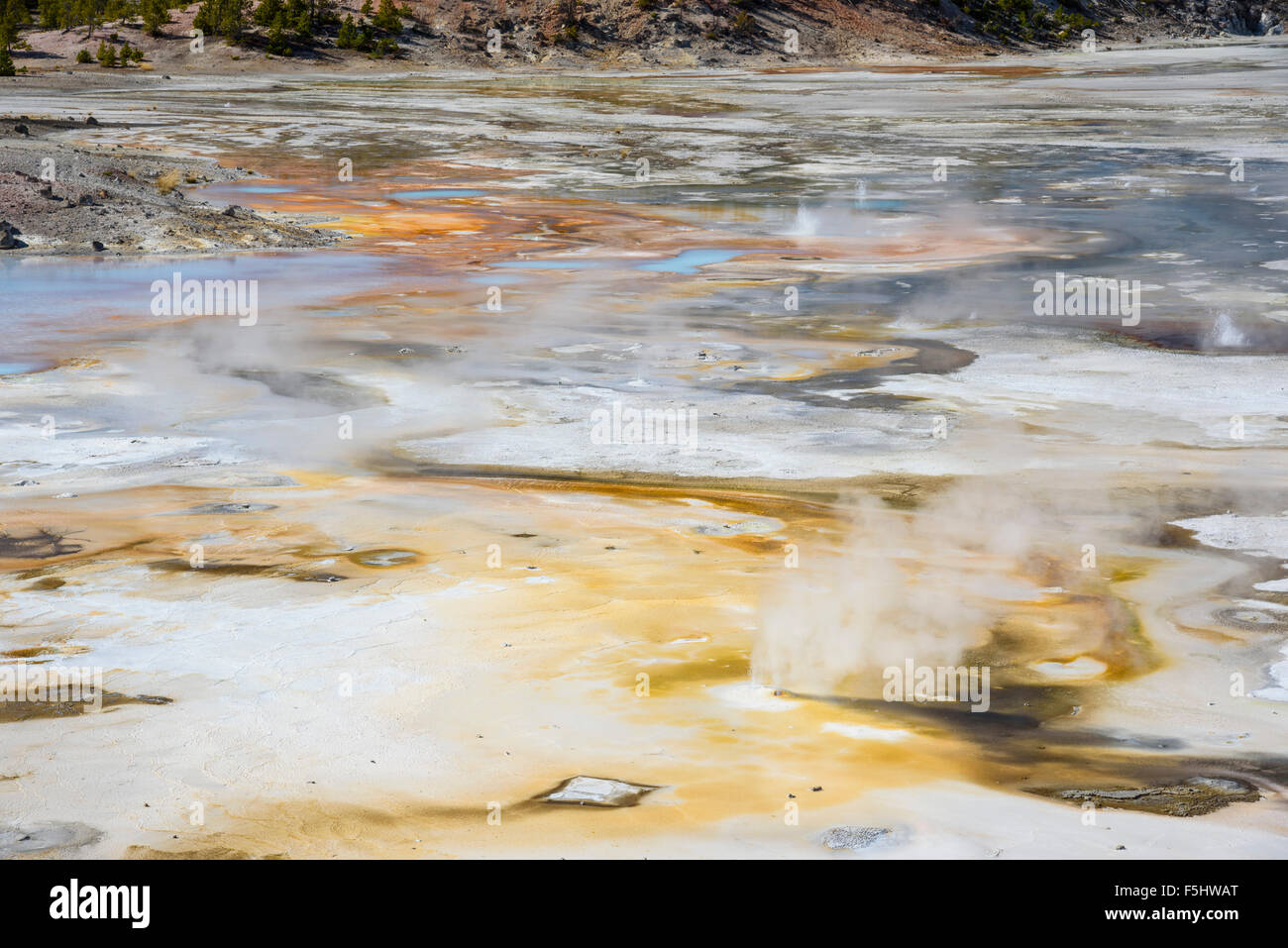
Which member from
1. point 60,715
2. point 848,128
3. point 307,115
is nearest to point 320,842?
point 60,715

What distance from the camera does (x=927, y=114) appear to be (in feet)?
124

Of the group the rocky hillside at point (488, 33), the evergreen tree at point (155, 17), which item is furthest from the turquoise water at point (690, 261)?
the evergreen tree at point (155, 17)

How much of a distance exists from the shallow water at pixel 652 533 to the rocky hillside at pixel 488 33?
40.6 metres

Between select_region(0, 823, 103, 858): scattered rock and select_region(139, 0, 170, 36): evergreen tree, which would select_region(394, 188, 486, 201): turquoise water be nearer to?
select_region(0, 823, 103, 858): scattered rock

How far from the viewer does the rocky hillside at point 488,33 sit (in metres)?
55.7

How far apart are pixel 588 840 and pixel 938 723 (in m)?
1.57

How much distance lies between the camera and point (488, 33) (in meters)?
58.9

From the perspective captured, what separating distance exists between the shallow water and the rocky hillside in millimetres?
40559

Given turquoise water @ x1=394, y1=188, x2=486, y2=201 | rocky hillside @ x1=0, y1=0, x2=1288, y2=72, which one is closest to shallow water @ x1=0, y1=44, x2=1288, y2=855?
turquoise water @ x1=394, y1=188, x2=486, y2=201

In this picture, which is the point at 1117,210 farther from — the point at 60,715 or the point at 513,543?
the point at 60,715

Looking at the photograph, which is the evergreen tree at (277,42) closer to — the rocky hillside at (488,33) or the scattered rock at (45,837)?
the rocky hillside at (488,33)

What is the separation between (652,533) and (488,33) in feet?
179

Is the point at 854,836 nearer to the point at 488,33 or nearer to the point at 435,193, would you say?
the point at 435,193
